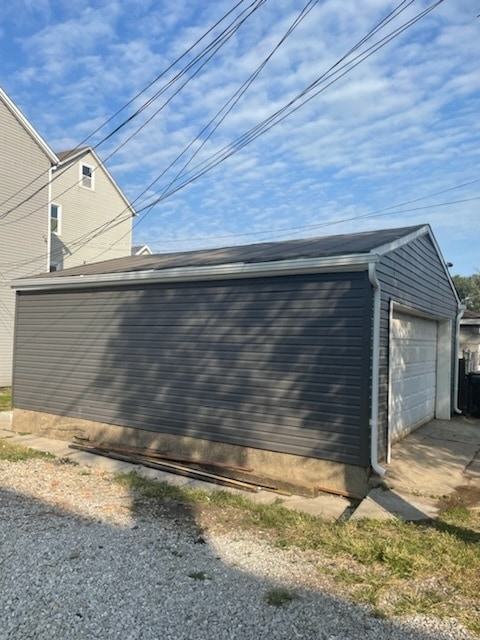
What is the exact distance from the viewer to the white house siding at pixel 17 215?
1568 cm

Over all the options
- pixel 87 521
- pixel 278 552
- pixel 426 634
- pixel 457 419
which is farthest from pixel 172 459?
pixel 457 419

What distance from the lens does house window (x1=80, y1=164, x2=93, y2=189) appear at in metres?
19.8

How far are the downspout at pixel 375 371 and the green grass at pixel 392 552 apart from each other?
0.94 meters

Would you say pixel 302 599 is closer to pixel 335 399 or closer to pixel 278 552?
pixel 278 552

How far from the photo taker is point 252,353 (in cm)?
645

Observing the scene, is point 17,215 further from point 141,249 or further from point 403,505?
point 403,505

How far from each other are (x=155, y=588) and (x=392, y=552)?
A: 176 centimetres

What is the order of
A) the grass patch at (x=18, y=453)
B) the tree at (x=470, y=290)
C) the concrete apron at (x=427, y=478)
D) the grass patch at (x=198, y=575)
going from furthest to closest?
the tree at (x=470, y=290) → the grass patch at (x=18, y=453) → the concrete apron at (x=427, y=478) → the grass patch at (x=198, y=575)

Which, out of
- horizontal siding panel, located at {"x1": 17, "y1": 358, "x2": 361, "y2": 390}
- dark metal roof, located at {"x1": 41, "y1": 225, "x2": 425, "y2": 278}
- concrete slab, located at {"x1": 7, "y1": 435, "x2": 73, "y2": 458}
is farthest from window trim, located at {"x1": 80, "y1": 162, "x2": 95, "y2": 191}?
concrete slab, located at {"x1": 7, "y1": 435, "x2": 73, "y2": 458}

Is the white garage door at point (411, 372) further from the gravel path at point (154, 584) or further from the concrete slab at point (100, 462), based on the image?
the concrete slab at point (100, 462)

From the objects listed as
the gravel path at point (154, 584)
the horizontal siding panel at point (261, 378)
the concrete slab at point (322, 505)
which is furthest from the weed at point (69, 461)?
the concrete slab at point (322, 505)

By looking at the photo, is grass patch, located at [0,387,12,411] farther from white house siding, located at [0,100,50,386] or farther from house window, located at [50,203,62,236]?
house window, located at [50,203,62,236]

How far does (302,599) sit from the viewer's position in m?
3.12

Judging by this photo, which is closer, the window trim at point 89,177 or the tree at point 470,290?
the window trim at point 89,177
